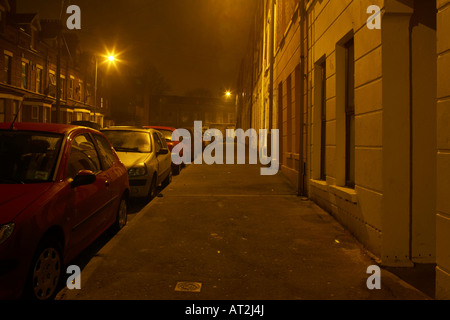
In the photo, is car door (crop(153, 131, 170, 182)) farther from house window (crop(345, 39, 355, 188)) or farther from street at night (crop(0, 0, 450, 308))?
house window (crop(345, 39, 355, 188))

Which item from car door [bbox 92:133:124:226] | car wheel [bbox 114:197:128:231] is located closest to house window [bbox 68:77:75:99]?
car wheel [bbox 114:197:128:231]

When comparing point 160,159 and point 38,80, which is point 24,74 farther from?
point 160,159

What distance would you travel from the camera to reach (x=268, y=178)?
13.4m

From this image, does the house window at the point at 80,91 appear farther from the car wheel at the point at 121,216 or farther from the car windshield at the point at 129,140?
the car wheel at the point at 121,216

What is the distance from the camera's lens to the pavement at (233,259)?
380 cm

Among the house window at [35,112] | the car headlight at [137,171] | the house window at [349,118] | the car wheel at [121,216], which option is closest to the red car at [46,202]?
the car wheel at [121,216]

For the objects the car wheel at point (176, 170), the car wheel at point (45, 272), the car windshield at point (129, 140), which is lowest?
the car wheel at point (45, 272)

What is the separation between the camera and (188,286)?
12.9ft

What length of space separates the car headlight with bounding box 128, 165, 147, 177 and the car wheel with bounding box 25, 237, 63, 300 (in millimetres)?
4329

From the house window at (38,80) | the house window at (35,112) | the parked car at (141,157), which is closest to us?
the parked car at (141,157)

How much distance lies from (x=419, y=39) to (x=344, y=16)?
188 cm

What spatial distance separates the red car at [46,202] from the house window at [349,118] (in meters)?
3.97

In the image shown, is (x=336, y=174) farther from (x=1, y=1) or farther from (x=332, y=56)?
(x=1, y=1)
